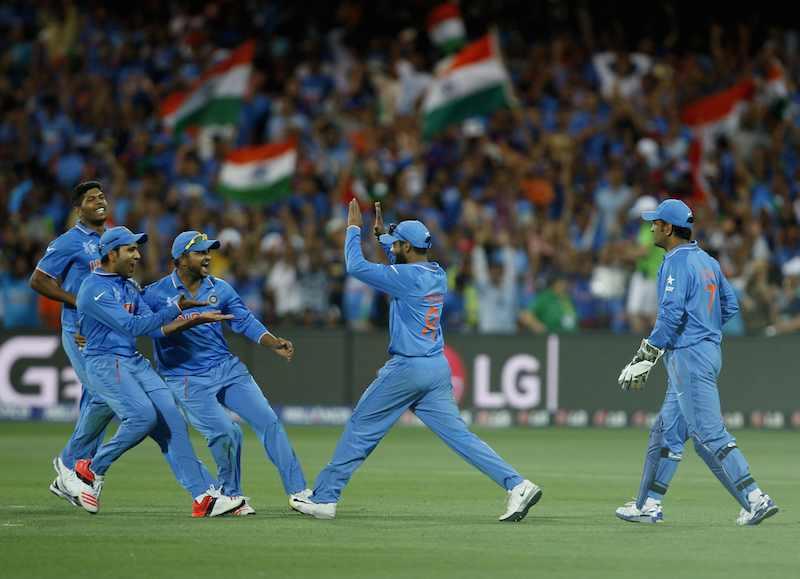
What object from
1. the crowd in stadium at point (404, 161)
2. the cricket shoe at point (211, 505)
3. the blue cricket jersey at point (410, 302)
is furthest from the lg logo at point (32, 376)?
the blue cricket jersey at point (410, 302)

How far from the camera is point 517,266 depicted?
22.9 meters

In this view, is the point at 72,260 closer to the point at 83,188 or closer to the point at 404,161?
the point at 83,188

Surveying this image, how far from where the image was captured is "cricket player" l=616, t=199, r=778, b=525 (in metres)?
11.4

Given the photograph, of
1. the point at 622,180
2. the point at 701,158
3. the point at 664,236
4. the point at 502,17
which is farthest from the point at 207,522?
the point at 502,17

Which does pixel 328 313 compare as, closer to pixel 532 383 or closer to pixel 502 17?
pixel 532 383

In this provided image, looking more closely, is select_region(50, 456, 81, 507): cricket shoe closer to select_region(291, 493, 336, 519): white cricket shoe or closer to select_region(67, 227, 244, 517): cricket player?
select_region(67, 227, 244, 517): cricket player

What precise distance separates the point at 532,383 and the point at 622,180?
3.48 metres

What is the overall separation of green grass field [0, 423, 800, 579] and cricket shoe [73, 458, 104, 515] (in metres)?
0.15

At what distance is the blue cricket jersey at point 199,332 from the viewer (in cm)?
1222

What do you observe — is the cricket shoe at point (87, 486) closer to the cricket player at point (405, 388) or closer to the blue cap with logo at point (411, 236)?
the cricket player at point (405, 388)

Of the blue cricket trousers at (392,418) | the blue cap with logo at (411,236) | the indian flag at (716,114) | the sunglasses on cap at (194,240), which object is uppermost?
the indian flag at (716,114)

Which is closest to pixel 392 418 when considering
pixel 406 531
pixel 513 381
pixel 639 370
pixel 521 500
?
pixel 406 531

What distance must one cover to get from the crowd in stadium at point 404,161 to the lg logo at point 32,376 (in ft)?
2.39

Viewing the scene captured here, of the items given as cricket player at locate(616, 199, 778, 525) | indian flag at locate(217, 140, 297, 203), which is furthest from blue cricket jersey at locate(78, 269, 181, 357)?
indian flag at locate(217, 140, 297, 203)
